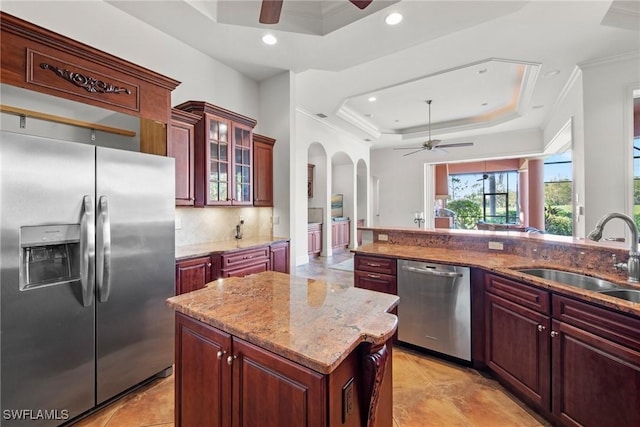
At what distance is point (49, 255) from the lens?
1.68 metres

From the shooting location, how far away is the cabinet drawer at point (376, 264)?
8.86ft

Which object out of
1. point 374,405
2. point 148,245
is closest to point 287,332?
point 374,405

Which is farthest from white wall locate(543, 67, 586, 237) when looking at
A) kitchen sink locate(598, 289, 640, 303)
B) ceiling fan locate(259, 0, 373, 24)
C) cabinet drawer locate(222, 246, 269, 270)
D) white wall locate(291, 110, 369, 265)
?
cabinet drawer locate(222, 246, 269, 270)

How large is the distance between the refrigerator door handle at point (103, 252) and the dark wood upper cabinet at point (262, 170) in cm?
205

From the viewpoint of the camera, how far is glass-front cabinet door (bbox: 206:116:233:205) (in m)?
3.15

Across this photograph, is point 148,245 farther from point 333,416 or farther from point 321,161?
point 321,161

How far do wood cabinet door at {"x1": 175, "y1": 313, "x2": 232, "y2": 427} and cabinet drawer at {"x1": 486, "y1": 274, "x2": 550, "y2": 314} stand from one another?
1.87 meters

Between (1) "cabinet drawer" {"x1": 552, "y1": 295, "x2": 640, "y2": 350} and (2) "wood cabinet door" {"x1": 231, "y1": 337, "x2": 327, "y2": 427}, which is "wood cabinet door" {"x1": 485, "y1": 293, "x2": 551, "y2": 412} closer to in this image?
(1) "cabinet drawer" {"x1": 552, "y1": 295, "x2": 640, "y2": 350}

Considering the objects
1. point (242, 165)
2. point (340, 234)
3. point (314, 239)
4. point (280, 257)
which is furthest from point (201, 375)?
point (340, 234)

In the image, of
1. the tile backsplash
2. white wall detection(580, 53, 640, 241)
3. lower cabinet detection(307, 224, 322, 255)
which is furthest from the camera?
lower cabinet detection(307, 224, 322, 255)

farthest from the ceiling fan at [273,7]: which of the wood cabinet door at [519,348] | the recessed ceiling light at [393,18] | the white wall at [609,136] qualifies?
the white wall at [609,136]

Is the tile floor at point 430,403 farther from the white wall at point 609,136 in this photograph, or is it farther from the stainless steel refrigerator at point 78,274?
the white wall at point 609,136

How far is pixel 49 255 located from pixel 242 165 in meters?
2.16

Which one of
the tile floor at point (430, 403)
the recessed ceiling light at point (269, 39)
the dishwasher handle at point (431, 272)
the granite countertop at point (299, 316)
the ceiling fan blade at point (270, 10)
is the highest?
the recessed ceiling light at point (269, 39)
